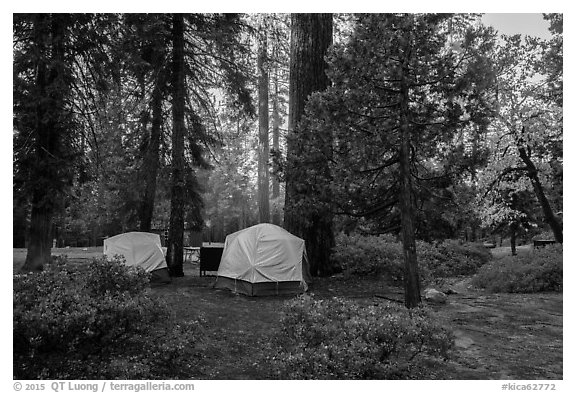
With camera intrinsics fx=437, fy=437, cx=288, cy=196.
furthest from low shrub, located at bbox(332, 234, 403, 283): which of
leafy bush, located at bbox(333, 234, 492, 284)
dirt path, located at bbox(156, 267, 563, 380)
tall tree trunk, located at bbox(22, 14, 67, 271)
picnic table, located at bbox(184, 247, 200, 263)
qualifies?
picnic table, located at bbox(184, 247, 200, 263)

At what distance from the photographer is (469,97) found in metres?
6.51

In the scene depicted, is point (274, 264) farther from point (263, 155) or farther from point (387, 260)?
point (263, 155)

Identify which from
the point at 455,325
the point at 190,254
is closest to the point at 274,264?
the point at 455,325

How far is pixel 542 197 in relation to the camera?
37.1 feet

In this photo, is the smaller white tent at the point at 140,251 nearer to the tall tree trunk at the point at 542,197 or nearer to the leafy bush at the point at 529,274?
the leafy bush at the point at 529,274

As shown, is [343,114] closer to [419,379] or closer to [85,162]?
[419,379]

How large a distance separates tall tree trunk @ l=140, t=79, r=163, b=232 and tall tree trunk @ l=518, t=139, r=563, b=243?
10497 mm

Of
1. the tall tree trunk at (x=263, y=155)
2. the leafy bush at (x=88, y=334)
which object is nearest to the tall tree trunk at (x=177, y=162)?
the tall tree trunk at (x=263, y=155)

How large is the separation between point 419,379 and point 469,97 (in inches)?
162

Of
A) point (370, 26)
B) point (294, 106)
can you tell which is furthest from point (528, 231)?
point (370, 26)

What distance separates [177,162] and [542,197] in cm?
971

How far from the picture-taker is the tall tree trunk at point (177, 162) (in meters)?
12.0

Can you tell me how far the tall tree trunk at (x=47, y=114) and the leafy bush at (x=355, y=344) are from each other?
553 centimetres

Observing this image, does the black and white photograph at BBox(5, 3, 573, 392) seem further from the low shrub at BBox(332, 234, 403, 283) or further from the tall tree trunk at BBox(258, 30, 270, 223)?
the tall tree trunk at BBox(258, 30, 270, 223)
